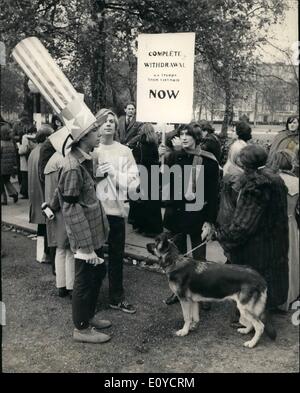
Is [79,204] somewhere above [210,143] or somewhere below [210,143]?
below

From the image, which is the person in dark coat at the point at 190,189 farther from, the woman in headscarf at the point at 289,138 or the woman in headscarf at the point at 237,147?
the woman in headscarf at the point at 289,138

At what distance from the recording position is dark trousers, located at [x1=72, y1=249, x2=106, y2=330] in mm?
4363

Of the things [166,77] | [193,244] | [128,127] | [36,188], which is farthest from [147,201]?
[193,244]

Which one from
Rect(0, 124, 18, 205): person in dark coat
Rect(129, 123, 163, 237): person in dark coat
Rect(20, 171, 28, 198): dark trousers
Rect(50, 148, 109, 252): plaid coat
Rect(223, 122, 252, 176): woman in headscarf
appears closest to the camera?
Rect(50, 148, 109, 252): plaid coat

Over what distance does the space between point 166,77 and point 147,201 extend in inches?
95.8

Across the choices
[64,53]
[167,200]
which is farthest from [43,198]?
[64,53]

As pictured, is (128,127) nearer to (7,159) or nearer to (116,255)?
(116,255)

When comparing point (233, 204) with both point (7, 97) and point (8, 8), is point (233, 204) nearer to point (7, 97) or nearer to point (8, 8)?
point (8, 8)

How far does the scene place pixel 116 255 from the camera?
17.3 ft

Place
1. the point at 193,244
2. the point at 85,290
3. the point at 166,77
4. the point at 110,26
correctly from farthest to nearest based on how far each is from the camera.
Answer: the point at 110,26
the point at 166,77
the point at 193,244
the point at 85,290

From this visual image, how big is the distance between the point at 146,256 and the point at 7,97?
38.8 m

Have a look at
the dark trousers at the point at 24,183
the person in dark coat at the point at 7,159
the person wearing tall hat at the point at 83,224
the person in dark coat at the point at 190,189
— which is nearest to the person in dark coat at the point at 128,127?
the person in dark coat at the point at 190,189

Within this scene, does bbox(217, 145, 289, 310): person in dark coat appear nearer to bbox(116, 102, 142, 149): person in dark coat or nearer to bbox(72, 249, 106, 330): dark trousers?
bbox(72, 249, 106, 330): dark trousers

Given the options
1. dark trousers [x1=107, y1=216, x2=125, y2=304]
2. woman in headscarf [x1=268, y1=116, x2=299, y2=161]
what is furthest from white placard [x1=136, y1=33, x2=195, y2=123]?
dark trousers [x1=107, y1=216, x2=125, y2=304]
